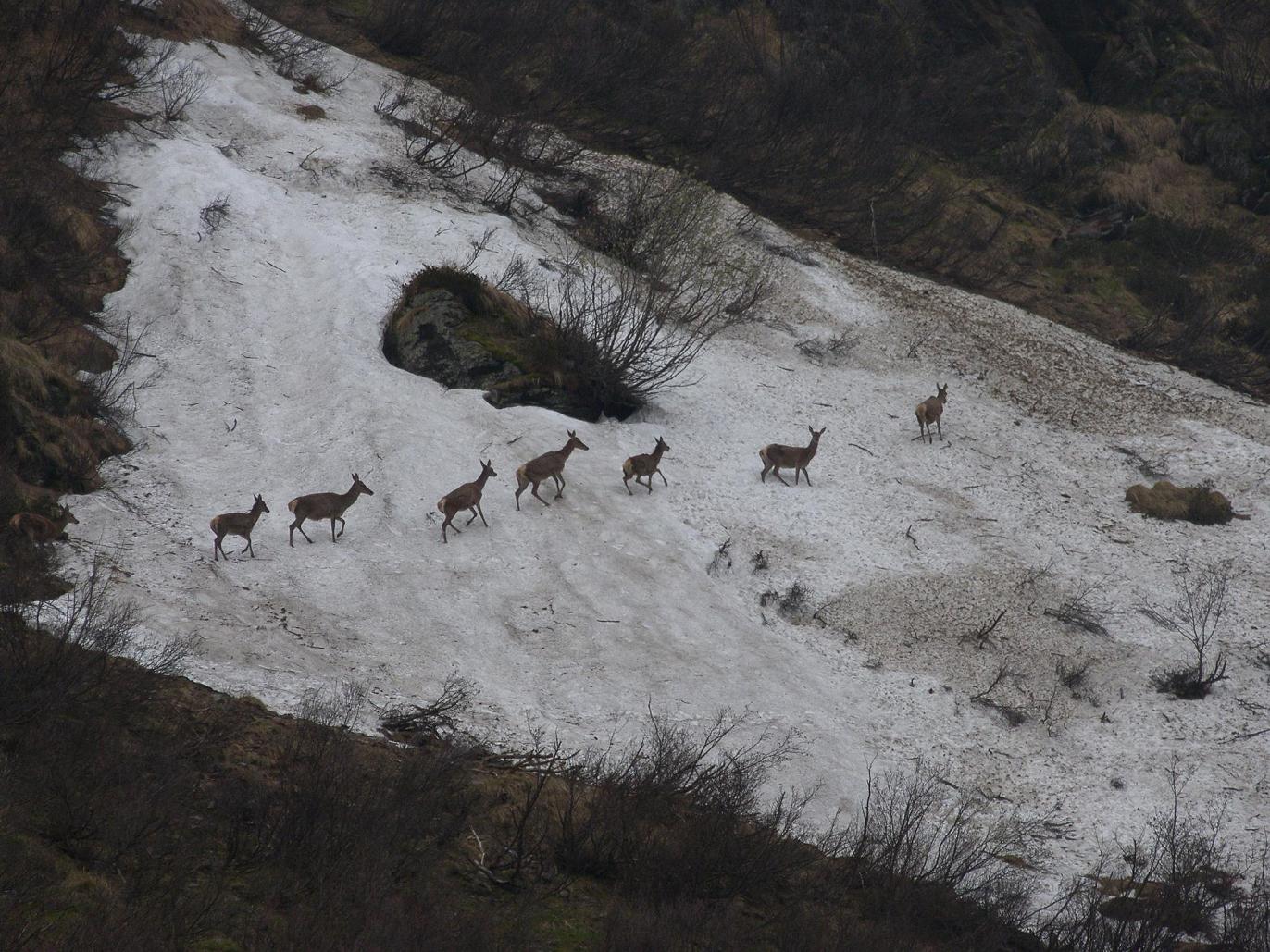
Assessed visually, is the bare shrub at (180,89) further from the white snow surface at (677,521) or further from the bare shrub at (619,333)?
the bare shrub at (619,333)

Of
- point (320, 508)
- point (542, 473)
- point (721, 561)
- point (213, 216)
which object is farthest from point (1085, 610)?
point (213, 216)

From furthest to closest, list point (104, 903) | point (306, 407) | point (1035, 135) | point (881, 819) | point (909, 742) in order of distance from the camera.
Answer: point (1035, 135) → point (306, 407) → point (909, 742) → point (881, 819) → point (104, 903)

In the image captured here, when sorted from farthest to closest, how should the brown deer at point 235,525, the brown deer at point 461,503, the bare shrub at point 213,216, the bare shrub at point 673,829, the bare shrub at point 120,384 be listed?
the bare shrub at point 213,216, the bare shrub at point 120,384, the brown deer at point 461,503, the brown deer at point 235,525, the bare shrub at point 673,829

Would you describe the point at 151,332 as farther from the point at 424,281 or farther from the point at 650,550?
the point at 650,550

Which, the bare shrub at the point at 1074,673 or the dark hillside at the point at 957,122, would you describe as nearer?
the bare shrub at the point at 1074,673

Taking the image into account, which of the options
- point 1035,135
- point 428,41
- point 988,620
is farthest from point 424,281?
point 1035,135

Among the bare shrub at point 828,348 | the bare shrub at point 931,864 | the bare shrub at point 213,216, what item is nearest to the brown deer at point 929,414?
the bare shrub at point 828,348
